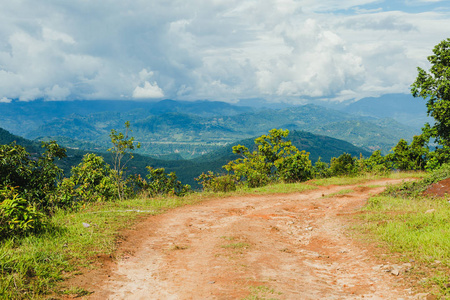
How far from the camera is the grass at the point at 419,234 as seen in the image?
560 cm

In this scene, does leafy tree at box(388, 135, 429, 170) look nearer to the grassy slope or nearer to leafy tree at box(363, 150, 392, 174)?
leafy tree at box(363, 150, 392, 174)

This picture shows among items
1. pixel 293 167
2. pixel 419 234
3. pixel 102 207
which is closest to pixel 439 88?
pixel 293 167

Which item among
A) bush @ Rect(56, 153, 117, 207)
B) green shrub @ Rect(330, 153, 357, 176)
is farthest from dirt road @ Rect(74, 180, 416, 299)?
green shrub @ Rect(330, 153, 357, 176)

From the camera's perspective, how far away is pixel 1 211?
269 inches

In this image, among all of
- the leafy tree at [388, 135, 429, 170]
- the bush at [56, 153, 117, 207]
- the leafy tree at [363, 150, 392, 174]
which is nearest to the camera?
the bush at [56, 153, 117, 207]

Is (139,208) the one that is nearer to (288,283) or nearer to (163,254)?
(163,254)

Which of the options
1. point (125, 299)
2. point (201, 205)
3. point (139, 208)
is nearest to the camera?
point (125, 299)

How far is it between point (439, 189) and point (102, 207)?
52.1 ft

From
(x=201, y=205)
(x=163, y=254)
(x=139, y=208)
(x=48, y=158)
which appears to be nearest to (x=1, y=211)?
(x=163, y=254)

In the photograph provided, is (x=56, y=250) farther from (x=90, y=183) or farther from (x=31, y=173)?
(x=90, y=183)

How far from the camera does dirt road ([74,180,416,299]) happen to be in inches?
213

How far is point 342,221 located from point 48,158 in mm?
14100

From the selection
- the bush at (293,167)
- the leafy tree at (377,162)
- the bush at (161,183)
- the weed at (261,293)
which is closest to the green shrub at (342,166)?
the leafy tree at (377,162)

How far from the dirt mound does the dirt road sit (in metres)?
4.41
